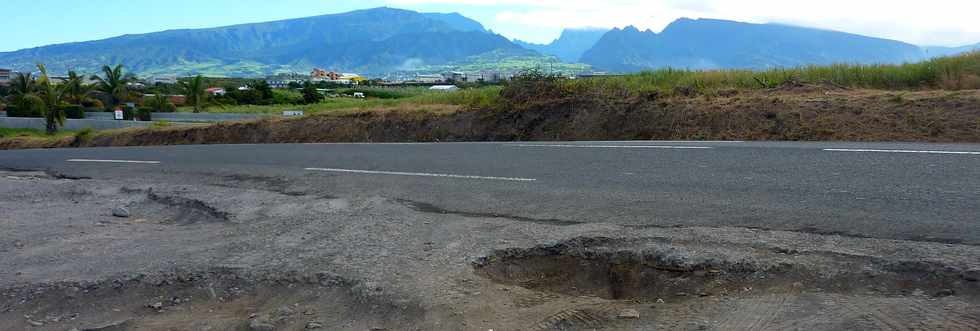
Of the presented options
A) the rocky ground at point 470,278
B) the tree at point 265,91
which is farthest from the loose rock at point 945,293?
the tree at point 265,91

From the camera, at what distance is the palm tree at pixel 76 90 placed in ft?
196

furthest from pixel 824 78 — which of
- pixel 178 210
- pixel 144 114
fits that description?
pixel 144 114

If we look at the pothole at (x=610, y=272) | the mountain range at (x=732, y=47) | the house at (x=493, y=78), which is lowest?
the pothole at (x=610, y=272)

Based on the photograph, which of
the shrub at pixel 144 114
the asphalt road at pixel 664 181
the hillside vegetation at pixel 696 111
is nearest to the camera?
the asphalt road at pixel 664 181

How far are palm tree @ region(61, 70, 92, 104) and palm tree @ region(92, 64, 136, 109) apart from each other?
1296 mm

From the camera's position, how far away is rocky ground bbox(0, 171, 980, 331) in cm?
394

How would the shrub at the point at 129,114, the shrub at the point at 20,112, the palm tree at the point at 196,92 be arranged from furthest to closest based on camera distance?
the palm tree at the point at 196,92, the shrub at the point at 20,112, the shrub at the point at 129,114

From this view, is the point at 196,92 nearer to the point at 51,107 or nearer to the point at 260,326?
the point at 51,107

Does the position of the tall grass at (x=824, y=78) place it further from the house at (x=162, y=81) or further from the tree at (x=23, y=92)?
the house at (x=162, y=81)

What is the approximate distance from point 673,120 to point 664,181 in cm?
726

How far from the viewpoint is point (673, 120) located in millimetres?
14680

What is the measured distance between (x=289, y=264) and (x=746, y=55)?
49.7 metres

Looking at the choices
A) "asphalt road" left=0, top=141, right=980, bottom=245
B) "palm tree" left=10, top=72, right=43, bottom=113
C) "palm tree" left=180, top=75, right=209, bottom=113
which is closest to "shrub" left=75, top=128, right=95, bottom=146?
"asphalt road" left=0, top=141, right=980, bottom=245

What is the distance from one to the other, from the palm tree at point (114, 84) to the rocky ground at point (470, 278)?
217 ft
